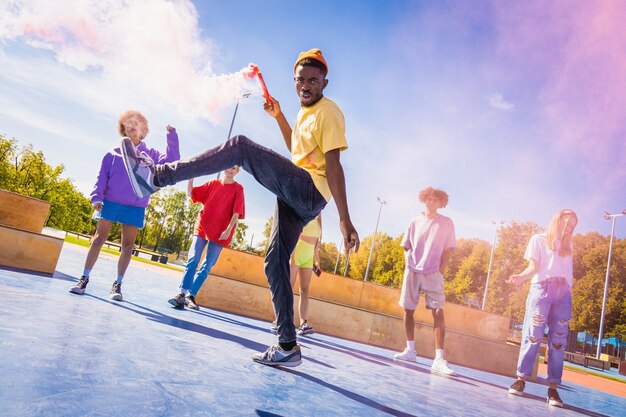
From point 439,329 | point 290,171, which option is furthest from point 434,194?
point 290,171

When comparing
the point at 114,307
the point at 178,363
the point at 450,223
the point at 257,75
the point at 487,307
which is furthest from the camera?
the point at 487,307

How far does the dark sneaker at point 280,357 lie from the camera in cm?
248

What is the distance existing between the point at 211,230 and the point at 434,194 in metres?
3.20

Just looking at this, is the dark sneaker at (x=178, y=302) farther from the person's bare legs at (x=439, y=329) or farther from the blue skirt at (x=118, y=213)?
the person's bare legs at (x=439, y=329)

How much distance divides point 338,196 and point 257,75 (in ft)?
4.84

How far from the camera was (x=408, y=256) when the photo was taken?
17.5ft

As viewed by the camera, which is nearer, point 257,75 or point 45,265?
point 257,75

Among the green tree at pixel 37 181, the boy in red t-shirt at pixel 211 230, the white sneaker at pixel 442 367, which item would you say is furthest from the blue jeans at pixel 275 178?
the green tree at pixel 37 181

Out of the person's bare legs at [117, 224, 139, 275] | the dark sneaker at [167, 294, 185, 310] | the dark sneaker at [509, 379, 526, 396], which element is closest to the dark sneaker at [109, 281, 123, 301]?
the person's bare legs at [117, 224, 139, 275]

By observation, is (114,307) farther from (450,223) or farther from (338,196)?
(450,223)

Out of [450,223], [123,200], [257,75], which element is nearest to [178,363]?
[257,75]

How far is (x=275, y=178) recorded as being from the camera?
7.41 feet

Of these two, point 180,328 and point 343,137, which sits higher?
point 343,137

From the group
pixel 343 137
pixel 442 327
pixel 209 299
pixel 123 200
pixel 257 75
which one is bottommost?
pixel 209 299
